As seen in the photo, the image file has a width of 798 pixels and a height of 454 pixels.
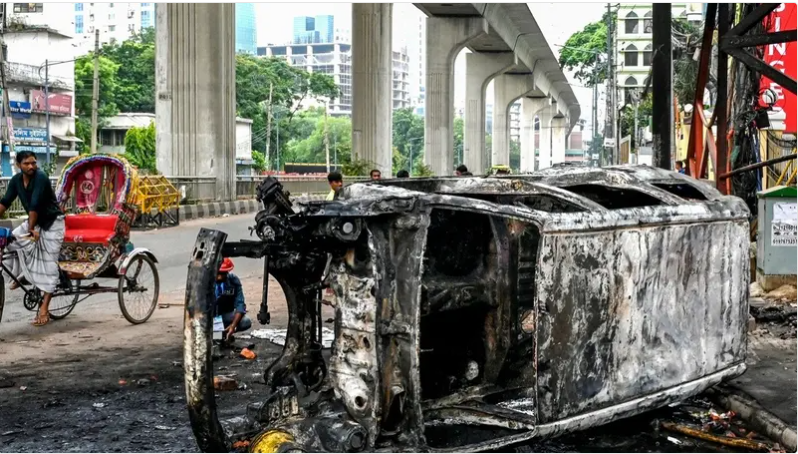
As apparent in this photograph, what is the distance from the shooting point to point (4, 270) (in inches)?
355

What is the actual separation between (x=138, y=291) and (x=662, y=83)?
7.65 m

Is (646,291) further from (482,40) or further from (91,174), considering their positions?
(482,40)

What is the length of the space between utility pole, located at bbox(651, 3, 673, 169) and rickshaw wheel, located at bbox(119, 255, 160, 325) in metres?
7.12

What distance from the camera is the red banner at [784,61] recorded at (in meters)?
13.2

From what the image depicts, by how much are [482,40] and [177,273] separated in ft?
141

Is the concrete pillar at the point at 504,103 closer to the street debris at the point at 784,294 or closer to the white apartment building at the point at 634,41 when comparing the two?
the white apartment building at the point at 634,41

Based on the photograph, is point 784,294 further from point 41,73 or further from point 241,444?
point 41,73

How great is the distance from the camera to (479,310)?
5801 mm

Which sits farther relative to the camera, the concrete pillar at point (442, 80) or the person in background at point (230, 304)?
the concrete pillar at point (442, 80)

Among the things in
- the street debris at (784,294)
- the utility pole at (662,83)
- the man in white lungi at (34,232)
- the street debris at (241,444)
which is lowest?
the street debris at (241,444)

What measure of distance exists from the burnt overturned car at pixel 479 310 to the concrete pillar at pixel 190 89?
25.6 meters

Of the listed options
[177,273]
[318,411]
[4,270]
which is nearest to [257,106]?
[177,273]

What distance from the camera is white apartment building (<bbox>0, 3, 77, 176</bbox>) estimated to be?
5612cm

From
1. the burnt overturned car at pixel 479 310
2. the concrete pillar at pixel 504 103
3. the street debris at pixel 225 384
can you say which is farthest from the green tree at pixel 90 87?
the burnt overturned car at pixel 479 310
